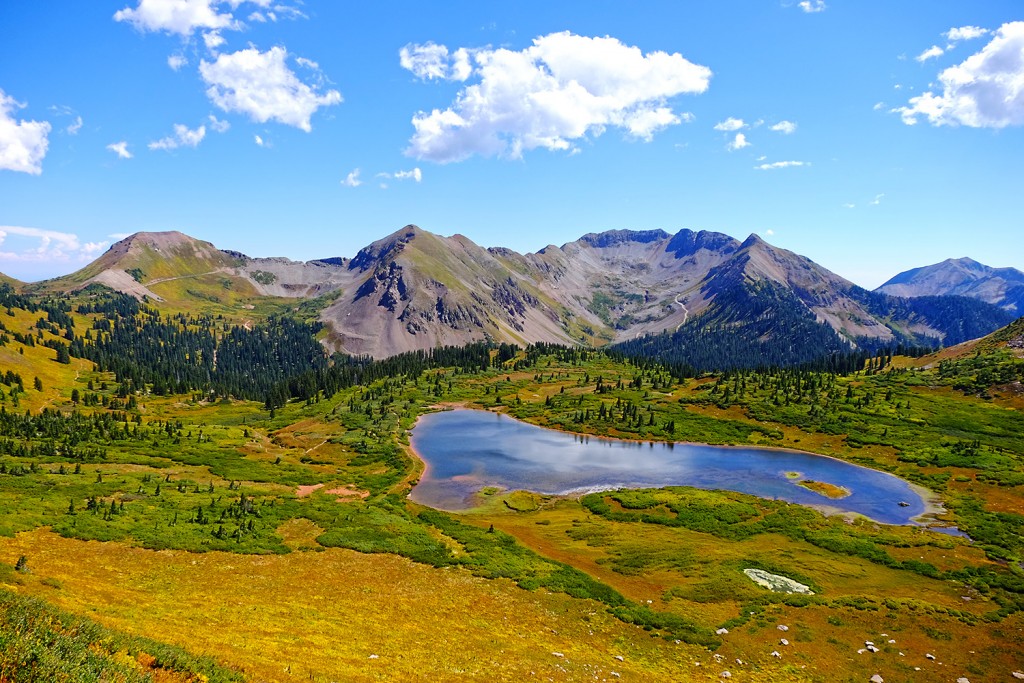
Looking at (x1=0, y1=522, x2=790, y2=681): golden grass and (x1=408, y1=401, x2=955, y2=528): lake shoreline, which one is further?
(x1=408, y1=401, x2=955, y2=528): lake shoreline

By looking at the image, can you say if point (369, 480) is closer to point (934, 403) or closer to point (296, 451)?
point (296, 451)

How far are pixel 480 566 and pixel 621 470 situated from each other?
170ft

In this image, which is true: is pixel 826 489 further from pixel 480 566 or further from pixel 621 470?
pixel 480 566

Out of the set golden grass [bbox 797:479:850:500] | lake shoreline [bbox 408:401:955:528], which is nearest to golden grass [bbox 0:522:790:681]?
lake shoreline [bbox 408:401:955:528]

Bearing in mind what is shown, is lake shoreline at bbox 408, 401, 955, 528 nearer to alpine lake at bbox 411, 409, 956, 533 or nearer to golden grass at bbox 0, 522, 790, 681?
alpine lake at bbox 411, 409, 956, 533

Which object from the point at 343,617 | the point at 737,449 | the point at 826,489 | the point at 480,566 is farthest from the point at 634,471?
the point at 343,617

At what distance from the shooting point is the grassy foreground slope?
94.8 ft

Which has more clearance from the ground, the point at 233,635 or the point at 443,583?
the point at 233,635

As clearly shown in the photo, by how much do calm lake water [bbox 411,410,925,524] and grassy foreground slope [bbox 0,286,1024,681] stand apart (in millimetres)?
5687

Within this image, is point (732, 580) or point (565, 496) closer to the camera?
point (732, 580)

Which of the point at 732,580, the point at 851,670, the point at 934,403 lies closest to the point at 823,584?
the point at 732,580

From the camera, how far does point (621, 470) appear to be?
91.1 metres

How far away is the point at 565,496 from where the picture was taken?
7525cm

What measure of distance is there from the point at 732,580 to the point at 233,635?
40.5 m
